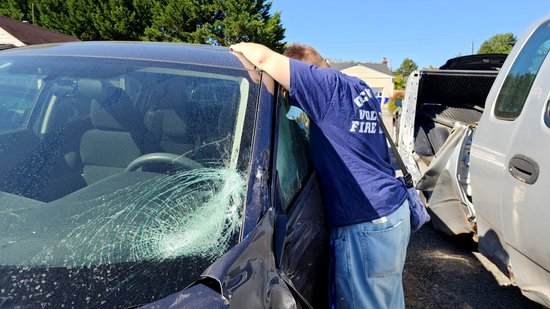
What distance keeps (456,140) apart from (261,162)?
280cm

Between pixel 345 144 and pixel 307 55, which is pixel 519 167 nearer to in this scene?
pixel 345 144

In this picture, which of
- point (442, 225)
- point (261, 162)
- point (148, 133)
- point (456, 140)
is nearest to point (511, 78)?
point (456, 140)

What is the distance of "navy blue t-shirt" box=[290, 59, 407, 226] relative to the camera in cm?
172

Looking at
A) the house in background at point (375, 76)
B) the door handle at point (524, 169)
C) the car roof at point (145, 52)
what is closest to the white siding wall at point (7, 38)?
the car roof at point (145, 52)

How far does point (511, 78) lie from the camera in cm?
283

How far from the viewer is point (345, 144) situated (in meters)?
1.79

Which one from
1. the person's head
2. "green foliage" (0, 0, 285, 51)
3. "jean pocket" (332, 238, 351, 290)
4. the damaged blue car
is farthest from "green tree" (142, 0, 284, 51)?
"jean pocket" (332, 238, 351, 290)

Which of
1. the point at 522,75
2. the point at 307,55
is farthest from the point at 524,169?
the point at 307,55

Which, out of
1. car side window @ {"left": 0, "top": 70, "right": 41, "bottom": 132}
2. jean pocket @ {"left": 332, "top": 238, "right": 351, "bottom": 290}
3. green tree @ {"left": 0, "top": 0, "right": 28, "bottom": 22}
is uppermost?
green tree @ {"left": 0, "top": 0, "right": 28, "bottom": 22}

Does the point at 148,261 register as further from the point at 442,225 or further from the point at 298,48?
the point at 442,225

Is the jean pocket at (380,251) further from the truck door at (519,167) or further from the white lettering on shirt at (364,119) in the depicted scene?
the truck door at (519,167)

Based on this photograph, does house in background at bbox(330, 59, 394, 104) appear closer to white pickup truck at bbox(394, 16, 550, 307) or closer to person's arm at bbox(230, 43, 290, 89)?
white pickup truck at bbox(394, 16, 550, 307)

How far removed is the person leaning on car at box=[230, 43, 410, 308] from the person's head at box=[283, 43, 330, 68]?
0.78 feet

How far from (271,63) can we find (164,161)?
57 centimetres
